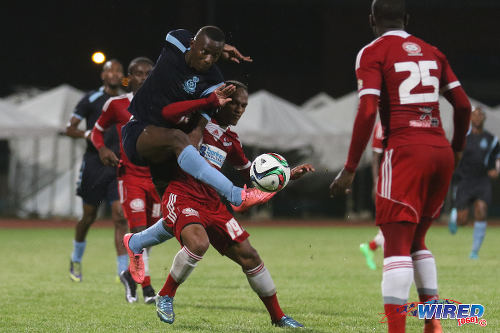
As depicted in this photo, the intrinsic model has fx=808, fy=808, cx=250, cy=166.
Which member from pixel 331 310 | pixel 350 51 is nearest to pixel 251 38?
pixel 350 51

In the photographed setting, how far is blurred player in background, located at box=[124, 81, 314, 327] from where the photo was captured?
20.5 ft

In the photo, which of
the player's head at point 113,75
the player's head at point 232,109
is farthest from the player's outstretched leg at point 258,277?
the player's head at point 113,75

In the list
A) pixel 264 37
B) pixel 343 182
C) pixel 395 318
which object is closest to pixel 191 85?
pixel 343 182

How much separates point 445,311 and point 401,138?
1.89m

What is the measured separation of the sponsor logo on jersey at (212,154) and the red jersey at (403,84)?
186 centimetres

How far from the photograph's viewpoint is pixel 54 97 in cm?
2578

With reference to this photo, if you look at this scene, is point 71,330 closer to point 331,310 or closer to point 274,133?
point 331,310

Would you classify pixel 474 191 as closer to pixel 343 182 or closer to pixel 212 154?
pixel 212 154

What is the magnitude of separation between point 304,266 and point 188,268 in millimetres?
6058

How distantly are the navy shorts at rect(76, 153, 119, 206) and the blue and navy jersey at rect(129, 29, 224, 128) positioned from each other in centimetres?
352

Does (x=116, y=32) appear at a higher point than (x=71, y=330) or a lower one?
lower

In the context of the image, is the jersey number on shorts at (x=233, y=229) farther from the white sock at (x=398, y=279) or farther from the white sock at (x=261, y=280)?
the white sock at (x=398, y=279)

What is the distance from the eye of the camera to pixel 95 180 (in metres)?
9.88

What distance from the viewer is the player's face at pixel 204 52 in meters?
6.20
